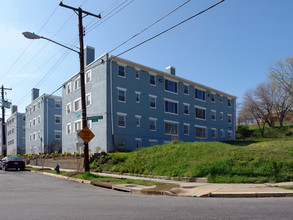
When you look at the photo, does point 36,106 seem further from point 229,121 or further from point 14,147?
point 229,121

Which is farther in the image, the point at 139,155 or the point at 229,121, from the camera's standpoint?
the point at 229,121

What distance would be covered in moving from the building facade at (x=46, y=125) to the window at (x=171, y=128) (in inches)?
735

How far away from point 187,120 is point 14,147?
145 ft

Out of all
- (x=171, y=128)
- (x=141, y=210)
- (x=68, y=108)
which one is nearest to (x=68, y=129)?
(x=68, y=108)

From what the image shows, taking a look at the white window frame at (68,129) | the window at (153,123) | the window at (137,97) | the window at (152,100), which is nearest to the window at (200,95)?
the window at (152,100)

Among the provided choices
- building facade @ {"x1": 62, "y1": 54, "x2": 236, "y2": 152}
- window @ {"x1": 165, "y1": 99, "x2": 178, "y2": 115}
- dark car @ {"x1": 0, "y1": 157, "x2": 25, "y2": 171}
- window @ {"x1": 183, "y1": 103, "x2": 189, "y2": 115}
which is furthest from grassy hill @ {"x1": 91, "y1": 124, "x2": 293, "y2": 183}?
window @ {"x1": 183, "y1": 103, "x2": 189, "y2": 115}

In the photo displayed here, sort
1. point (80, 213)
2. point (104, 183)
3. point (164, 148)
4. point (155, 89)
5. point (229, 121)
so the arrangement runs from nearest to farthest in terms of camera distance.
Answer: point (80, 213) < point (104, 183) < point (164, 148) < point (155, 89) < point (229, 121)

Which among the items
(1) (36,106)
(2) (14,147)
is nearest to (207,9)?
(1) (36,106)

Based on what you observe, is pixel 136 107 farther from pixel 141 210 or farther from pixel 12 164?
pixel 141 210

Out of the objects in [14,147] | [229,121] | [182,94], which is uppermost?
[182,94]

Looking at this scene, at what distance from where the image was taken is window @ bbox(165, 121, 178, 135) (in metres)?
38.6

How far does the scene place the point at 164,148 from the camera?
2117 cm

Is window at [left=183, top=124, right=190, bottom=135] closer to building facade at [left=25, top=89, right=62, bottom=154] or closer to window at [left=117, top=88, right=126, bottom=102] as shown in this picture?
window at [left=117, top=88, right=126, bottom=102]

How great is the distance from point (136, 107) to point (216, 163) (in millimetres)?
20244
